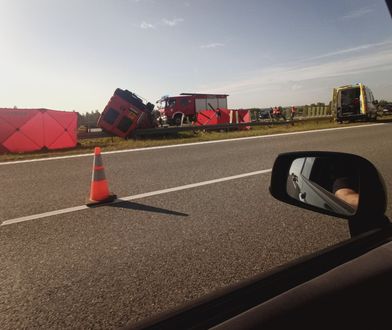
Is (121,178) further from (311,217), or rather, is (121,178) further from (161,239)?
(311,217)

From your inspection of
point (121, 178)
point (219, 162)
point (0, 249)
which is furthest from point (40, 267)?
point (219, 162)

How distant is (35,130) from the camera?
1110 cm

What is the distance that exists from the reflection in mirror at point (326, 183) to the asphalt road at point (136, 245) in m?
1.01

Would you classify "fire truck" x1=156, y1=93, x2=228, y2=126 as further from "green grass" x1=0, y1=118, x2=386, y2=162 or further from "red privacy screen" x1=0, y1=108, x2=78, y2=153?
"red privacy screen" x1=0, y1=108, x2=78, y2=153

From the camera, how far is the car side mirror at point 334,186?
129 cm

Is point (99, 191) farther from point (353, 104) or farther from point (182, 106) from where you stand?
point (182, 106)

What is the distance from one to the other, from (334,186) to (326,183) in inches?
2.2

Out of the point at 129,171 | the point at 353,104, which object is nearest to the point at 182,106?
the point at 353,104

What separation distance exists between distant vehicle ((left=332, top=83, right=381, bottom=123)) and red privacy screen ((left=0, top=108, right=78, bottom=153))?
17.2 meters

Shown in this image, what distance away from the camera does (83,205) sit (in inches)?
174

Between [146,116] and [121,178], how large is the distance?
8658 millimetres

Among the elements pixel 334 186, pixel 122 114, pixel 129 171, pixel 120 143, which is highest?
pixel 122 114

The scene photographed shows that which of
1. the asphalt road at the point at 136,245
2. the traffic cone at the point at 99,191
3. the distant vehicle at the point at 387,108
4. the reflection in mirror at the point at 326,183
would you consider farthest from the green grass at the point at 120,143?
the distant vehicle at the point at 387,108

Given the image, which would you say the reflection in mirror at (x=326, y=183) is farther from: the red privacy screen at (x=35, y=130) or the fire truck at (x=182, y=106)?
the fire truck at (x=182, y=106)
